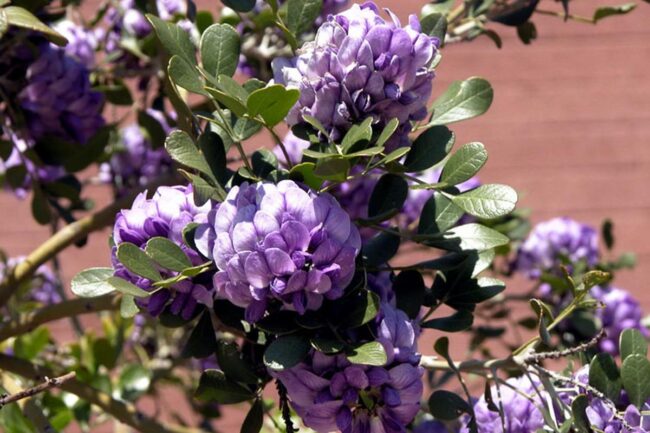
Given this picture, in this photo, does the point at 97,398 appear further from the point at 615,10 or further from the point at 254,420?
the point at 615,10

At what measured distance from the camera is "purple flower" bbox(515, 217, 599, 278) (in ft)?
5.39

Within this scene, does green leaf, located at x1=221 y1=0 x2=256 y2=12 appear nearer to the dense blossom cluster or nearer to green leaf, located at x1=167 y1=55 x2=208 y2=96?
green leaf, located at x1=167 y1=55 x2=208 y2=96

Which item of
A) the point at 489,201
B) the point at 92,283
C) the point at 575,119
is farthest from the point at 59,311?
the point at 575,119

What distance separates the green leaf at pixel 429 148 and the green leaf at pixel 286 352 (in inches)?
6.2

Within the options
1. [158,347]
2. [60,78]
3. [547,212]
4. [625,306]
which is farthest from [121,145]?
[547,212]

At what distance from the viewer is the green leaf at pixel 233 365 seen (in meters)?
0.81

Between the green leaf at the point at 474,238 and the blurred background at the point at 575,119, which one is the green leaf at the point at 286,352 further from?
the blurred background at the point at 575,119

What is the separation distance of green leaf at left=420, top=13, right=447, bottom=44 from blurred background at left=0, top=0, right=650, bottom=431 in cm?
293

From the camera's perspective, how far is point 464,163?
0.79 meters

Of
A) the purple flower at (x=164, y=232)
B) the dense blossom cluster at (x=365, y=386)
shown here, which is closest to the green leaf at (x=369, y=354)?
the dense blossom cluster at (x=365, y=386)

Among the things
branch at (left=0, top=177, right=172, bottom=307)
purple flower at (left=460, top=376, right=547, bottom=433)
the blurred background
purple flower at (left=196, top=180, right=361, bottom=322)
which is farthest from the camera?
the blurred background

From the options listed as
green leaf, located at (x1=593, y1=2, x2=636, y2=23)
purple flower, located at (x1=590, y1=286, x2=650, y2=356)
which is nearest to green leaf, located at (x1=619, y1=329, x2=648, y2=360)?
green leaf, located at (x1=593, y1=2, x2=636, y2=23)

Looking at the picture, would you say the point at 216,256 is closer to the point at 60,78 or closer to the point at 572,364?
the point at 572,364

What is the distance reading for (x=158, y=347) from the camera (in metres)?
1.70
